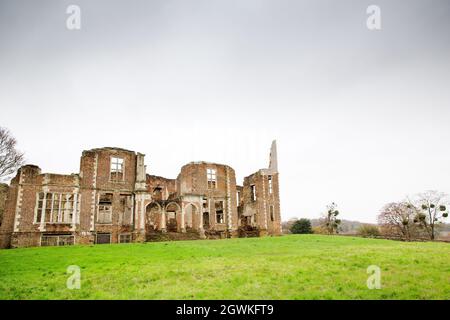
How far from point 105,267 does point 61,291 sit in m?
3.25

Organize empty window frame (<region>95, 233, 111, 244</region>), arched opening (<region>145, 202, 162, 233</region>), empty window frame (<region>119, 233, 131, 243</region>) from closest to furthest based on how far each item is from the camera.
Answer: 1. empty window frame (<region>95, 233, 111, 244</region>)
2. empty window frame (<region>119, 233, 131, 243</region>)
3. arched opening (<region>145, 202, 162, 233</region>)

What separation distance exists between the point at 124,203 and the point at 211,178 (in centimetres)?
1053

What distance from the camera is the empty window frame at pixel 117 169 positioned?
99.6 ft

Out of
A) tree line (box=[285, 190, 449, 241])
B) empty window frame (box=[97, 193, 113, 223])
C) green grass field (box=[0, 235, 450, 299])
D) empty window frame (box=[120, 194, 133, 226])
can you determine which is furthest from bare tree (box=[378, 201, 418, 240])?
green grass field (box=[0, 235, 450, 299])

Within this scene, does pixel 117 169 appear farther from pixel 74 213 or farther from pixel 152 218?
pixel 152 218

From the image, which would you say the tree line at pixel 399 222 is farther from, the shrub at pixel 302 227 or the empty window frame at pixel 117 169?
the empty window frame at pixel 117 169

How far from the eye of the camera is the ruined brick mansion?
85.9ft

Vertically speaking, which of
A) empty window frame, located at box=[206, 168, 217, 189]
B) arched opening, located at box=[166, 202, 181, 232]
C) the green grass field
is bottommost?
the green grass field

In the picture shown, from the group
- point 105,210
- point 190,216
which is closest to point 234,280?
point 105,210

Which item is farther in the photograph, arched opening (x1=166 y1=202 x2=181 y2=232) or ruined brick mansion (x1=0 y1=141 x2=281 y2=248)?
arched opening (x1=166 y1=202 x2=181 y2=232)

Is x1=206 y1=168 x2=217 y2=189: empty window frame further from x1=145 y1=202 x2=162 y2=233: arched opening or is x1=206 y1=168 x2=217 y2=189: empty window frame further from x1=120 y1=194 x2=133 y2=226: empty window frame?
x1=120 y1=194 x2=133 y2=226: empty window frame

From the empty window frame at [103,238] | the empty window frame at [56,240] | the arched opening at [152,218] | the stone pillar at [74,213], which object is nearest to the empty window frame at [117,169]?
the stone pillar at [74,213]

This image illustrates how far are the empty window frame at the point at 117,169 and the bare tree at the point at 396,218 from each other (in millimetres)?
51616

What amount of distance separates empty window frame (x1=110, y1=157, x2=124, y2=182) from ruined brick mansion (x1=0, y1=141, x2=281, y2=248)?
0.31 feet
